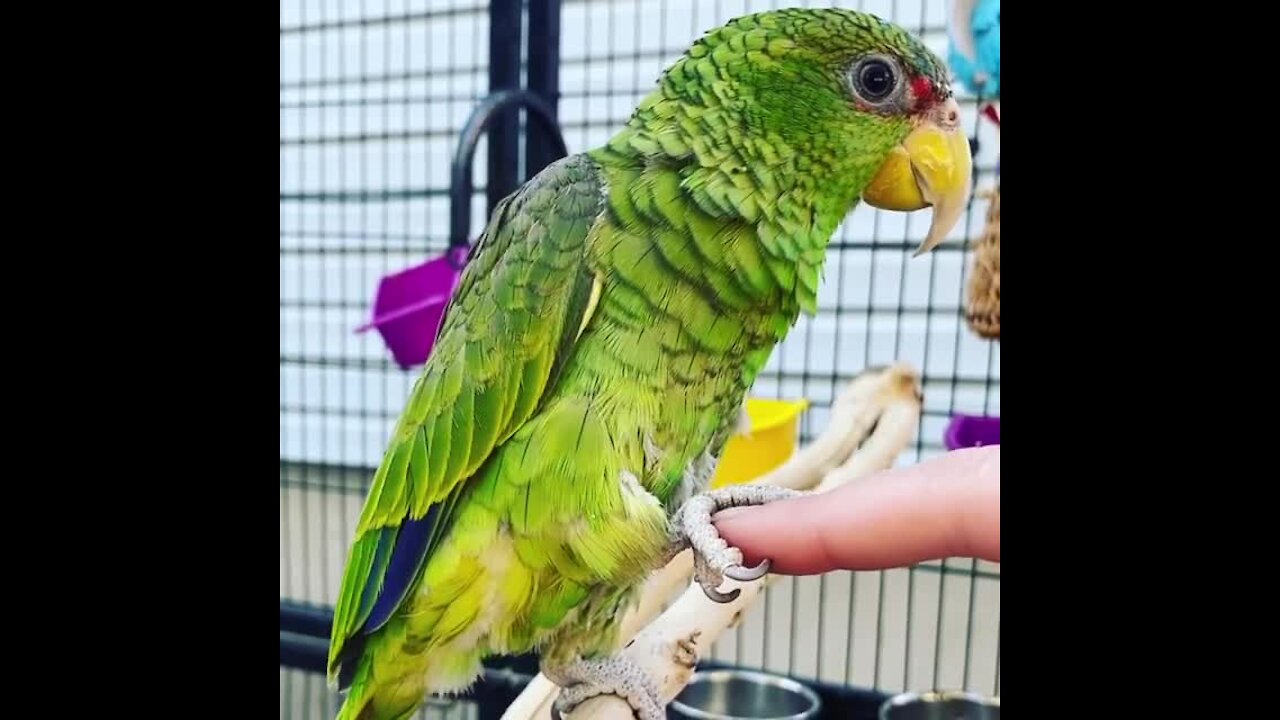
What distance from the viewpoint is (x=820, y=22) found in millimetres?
710

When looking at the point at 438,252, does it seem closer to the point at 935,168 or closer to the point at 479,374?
the point at 479,374

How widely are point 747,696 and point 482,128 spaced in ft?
2.42

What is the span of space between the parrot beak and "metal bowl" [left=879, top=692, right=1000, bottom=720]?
461 mm

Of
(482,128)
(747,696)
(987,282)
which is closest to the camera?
(987,282)

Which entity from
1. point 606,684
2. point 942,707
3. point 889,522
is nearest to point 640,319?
point 889,522

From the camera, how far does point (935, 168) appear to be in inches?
27.7

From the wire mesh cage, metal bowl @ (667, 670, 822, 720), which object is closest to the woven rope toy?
the wire mesh cage

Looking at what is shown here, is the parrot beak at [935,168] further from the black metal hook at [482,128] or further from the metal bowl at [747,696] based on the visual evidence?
the metal bowl at [747,696]

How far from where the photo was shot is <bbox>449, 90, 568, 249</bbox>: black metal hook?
878 mm

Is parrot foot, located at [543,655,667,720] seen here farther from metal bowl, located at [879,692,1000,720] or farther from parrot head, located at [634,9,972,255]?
parrot head, located at [634,9,972,255]

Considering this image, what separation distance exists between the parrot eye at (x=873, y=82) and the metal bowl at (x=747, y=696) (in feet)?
2.34

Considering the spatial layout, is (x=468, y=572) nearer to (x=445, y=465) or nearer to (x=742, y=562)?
(x=445, y=465)
